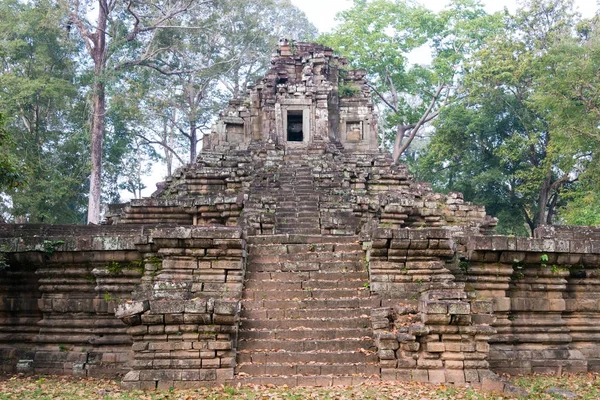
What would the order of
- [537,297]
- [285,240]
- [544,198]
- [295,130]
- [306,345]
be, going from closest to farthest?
[306,345] → [537,297] → [285,240] → [295,130] → [544,198]

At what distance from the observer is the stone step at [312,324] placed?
7.76m

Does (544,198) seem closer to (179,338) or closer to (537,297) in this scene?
(537,297)

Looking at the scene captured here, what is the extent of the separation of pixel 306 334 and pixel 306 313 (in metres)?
0.41

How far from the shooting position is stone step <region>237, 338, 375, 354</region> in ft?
24.2

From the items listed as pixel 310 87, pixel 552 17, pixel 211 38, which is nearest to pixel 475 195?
pixel 552 17

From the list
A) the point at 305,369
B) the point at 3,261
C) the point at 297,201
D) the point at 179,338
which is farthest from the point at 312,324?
the point at 297,201

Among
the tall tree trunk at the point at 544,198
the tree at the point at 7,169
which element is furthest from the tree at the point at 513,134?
the tree at the point at 7,169

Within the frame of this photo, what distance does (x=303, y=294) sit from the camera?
831 cm

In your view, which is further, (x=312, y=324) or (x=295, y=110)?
(x=295, y=110)

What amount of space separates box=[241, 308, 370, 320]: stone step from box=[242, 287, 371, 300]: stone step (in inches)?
12.3

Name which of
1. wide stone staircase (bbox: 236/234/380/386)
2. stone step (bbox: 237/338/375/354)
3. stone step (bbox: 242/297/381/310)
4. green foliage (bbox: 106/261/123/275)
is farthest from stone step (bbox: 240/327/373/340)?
green foliage (bbox: 106/261/123/275)

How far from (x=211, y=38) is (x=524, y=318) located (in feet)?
104

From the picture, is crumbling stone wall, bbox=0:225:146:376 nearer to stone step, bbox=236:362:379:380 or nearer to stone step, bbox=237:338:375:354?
stone step, bbox=237:338:375:354

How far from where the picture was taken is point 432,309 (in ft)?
22.9
